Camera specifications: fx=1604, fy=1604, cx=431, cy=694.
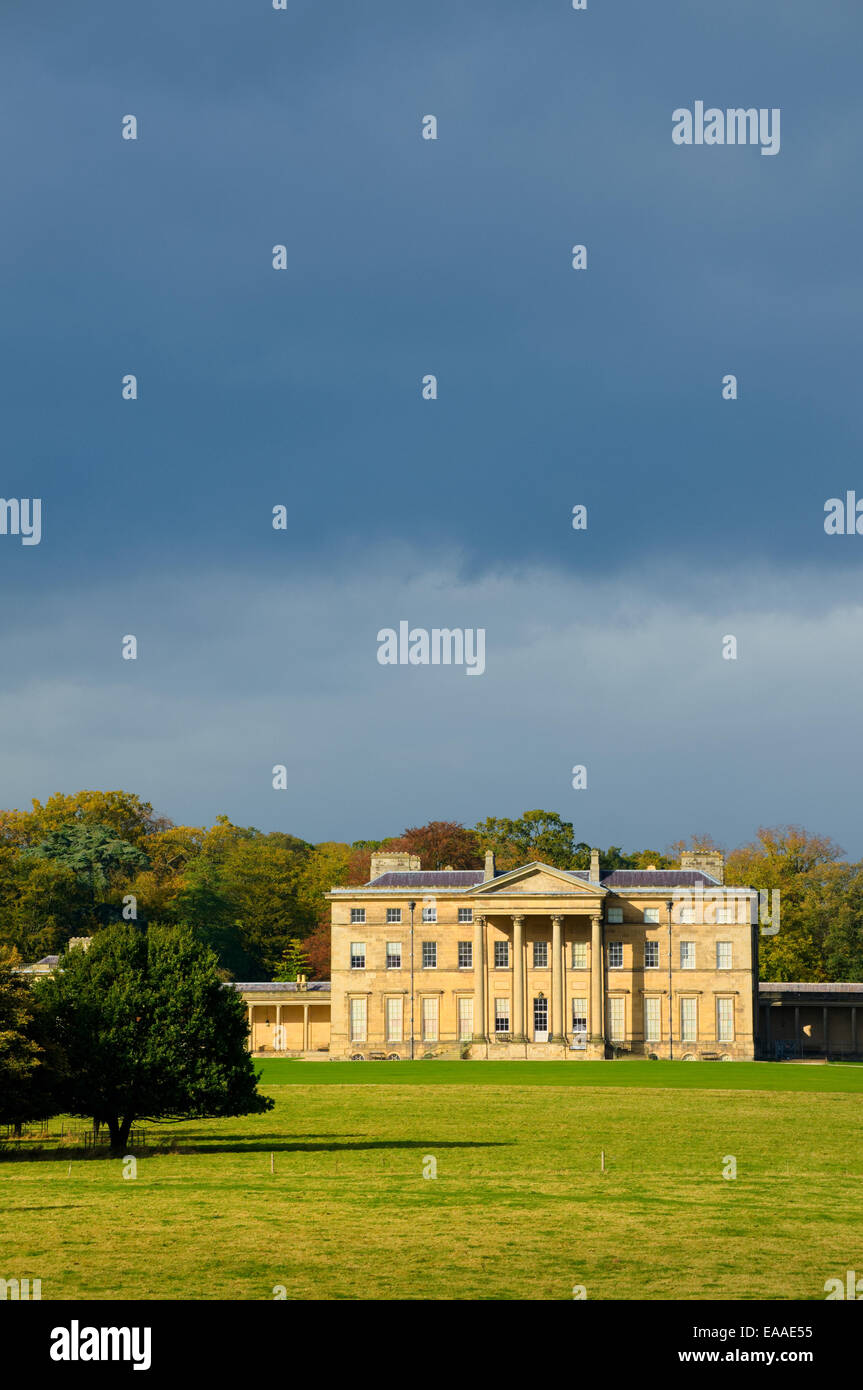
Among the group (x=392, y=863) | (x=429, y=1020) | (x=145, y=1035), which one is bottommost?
(x=429, y=1020)

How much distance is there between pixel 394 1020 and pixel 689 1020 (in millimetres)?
18453

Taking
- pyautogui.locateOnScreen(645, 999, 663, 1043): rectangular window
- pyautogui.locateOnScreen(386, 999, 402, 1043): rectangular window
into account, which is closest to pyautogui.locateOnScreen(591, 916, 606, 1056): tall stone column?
pyautogui.locateOnScreen(645, 999, 663, 1043): rectangular window

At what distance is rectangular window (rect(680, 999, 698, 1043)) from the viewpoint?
98625 mm

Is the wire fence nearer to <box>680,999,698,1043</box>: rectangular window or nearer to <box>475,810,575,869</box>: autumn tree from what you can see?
<box>680,999,698,1043</box>: rectangular window

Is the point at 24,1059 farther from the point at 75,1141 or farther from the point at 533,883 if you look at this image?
the point at 533,883

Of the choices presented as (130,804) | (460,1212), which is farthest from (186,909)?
(460,1212)

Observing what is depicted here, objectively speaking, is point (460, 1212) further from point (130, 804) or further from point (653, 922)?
point (130, 804)

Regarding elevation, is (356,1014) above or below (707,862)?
below

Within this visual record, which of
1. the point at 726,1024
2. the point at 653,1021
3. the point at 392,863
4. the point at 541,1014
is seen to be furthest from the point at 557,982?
the point at 392,863

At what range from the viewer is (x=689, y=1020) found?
324 feet

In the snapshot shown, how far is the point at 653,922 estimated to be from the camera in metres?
100

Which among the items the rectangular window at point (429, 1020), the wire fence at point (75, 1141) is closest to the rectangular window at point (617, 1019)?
the rectangular window at point (429, 1020)

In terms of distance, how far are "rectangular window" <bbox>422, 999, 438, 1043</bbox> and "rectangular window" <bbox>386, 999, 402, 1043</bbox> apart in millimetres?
1521

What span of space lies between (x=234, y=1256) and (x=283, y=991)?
86.2 metres
